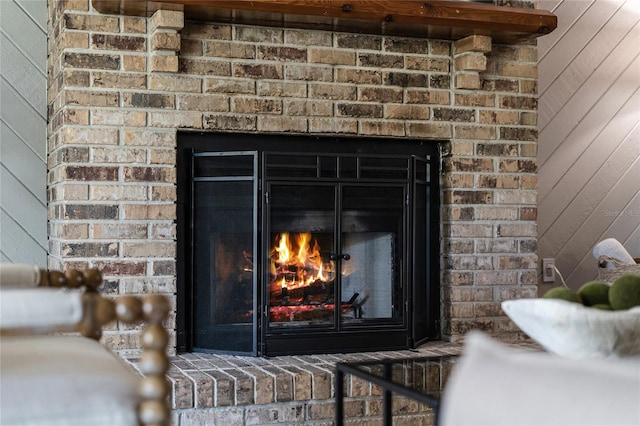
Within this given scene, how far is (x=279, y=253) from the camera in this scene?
3.30 meters

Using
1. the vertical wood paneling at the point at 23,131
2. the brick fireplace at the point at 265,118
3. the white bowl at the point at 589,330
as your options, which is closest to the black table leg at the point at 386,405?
the white bowl at the point at 589,330

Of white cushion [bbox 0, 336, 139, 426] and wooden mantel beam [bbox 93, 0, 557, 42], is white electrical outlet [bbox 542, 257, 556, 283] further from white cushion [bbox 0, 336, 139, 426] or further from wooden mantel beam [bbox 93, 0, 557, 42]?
white cushion [bbox 0, 336, 139, 426]

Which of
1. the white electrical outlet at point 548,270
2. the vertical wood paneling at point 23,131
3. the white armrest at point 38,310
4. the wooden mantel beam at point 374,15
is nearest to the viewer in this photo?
the white armrest at point 38,310

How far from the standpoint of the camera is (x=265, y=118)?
331cm

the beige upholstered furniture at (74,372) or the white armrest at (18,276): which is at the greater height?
the white armrest at (18,276)

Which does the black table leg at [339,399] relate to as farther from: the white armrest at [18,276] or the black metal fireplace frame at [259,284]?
the black metal fireplace frame at [259,284]

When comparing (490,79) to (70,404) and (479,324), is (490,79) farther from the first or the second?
(70,404)

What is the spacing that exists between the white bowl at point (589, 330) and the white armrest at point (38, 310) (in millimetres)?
699

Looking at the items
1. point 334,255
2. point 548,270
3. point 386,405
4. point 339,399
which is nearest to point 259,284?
point 334,255

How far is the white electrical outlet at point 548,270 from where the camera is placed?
412 centimetres

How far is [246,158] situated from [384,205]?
22.4 inches

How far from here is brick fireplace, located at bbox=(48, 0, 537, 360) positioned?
313 centimetres

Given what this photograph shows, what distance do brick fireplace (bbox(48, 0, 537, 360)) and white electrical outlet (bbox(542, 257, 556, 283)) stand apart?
46 centimetres

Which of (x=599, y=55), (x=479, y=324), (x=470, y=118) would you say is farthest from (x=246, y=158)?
(x=599, y=55)
